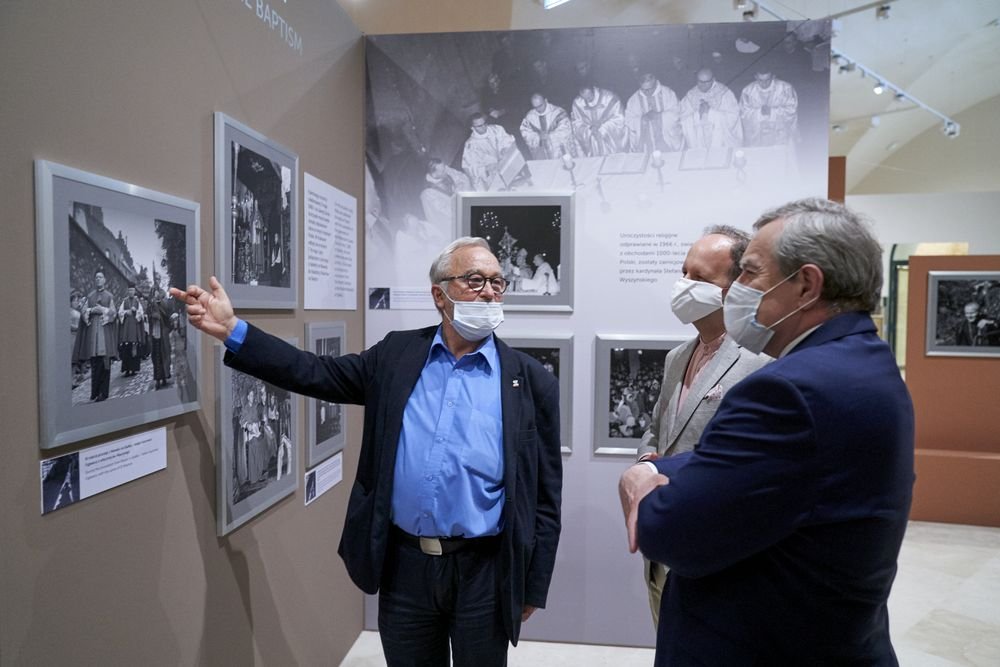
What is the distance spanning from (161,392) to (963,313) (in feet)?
Answer: 23.4

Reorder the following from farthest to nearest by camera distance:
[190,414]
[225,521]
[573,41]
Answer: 1. [573,41]
2. [225,521]
3. [190,414]

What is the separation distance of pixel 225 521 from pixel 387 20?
131 inches

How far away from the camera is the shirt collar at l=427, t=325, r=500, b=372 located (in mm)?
2184

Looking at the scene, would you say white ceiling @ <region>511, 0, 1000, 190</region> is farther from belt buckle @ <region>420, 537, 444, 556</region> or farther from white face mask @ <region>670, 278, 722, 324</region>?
belt buckle @ <region>420, 537, 444, 556</region>

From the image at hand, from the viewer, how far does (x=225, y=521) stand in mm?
2162

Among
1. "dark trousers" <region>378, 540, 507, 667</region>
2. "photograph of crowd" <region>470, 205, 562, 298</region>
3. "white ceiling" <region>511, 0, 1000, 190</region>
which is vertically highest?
"white ceiling" <region>511, 0, 1000, 190</region>

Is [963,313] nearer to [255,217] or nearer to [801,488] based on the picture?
[801,488]

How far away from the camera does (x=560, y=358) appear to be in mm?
3646

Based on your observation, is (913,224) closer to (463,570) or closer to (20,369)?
(463,570)

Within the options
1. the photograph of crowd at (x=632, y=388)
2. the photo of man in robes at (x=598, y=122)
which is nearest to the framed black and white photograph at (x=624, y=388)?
the photograph of crowd at (x=632, y=388)

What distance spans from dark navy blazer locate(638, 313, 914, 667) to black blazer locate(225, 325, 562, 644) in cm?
85

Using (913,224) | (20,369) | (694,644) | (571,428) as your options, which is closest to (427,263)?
(571,428)

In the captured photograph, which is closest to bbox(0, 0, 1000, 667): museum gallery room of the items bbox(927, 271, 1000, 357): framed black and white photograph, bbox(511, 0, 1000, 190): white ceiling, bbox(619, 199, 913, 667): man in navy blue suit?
bbox(619, 199, 913, 667): man in navy blue suit

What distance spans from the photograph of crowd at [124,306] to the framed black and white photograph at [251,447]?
0.89 ft
